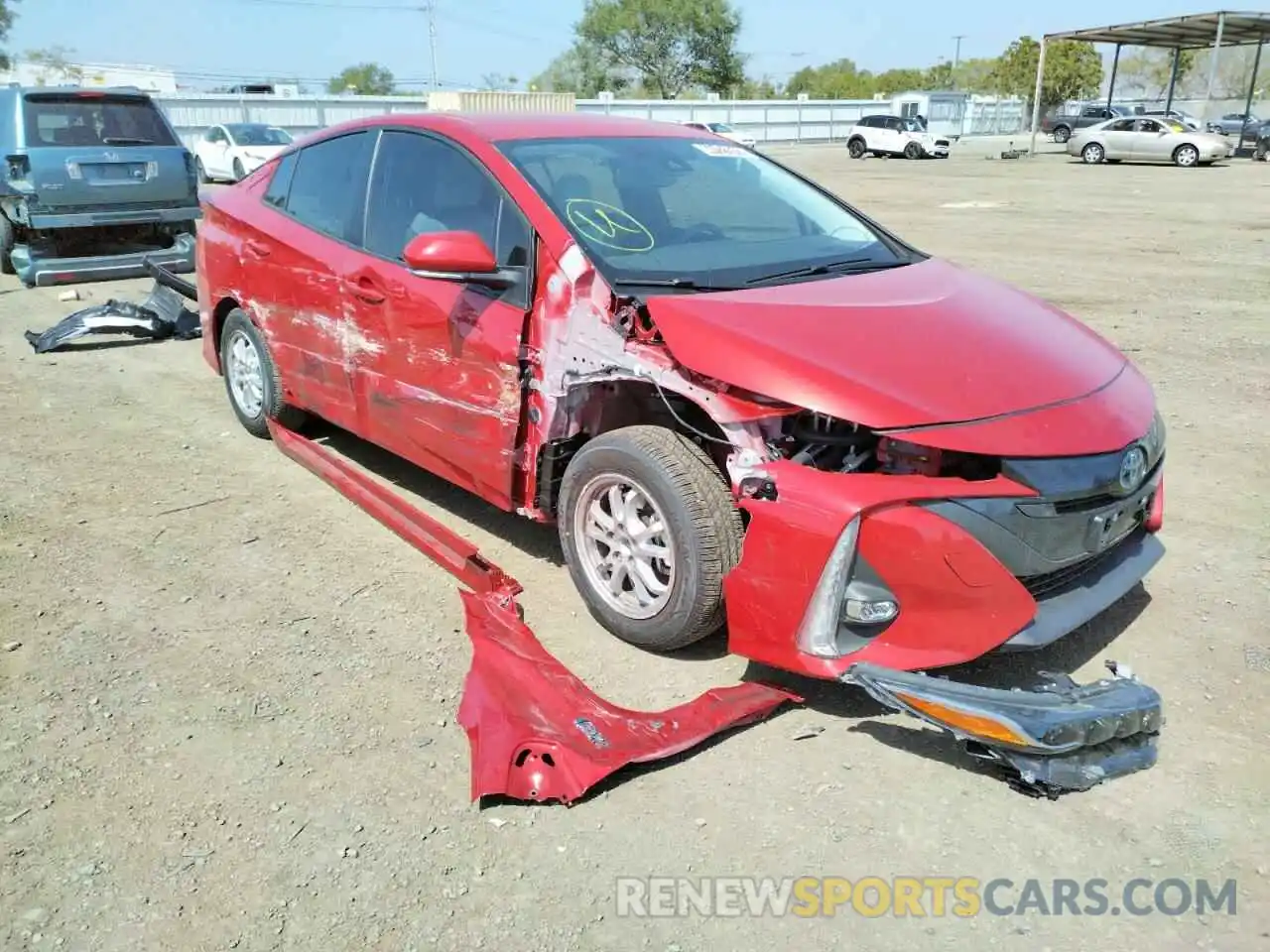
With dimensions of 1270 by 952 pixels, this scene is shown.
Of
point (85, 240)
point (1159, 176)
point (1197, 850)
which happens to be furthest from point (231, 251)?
point (1159, 176)

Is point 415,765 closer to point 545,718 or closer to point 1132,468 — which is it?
point 545,718

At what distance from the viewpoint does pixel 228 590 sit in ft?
13.0

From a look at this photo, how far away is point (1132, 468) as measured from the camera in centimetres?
307

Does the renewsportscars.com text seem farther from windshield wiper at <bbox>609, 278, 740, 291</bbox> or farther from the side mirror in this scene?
the side mirror

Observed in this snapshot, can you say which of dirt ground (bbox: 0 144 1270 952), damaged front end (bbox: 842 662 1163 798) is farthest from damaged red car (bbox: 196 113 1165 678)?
dirt ground (bbox: 0 144 1270 952)

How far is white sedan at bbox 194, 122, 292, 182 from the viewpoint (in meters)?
21.6

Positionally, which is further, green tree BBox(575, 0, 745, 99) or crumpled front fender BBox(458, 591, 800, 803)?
green tree BBox(575, 0, 745, 99)

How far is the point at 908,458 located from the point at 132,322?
6.77 meters

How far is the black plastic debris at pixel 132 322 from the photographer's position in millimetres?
7543

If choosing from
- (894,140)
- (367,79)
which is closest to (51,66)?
(367,79)

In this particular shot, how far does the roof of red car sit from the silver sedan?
2950 cm

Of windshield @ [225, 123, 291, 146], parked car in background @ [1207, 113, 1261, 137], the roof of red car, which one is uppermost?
parked car in background @ [1207, 113, 1261, 137]

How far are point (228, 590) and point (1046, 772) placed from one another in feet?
9.70

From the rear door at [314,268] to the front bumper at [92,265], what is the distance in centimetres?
512
